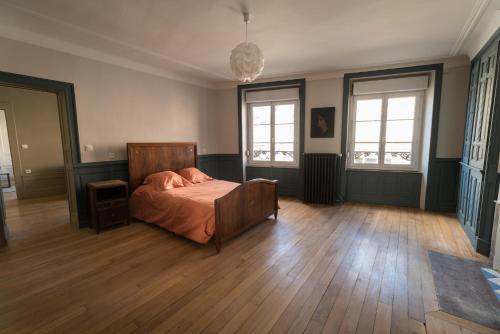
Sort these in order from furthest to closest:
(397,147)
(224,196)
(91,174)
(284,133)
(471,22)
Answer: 1. (284,133)
2. (397,147)
3. (91,174)
4. (224,196)
5. (471,22)

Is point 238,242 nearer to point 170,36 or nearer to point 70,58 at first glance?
point 170,36

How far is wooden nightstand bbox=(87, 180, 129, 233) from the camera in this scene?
3189mm

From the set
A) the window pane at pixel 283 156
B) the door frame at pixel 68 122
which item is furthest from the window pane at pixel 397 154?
the door frame at pixel 68 122

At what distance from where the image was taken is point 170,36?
9.62 ft

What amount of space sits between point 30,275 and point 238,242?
210 cm

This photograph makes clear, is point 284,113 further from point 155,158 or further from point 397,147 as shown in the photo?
point 155,158

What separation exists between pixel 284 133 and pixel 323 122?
858 mm

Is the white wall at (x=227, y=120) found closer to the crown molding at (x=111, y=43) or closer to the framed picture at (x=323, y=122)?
the crown molding at (x=111, y=43)

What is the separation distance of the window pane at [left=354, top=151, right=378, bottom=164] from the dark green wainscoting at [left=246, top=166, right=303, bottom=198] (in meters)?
1.15

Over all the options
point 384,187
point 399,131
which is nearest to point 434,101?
point 399,131

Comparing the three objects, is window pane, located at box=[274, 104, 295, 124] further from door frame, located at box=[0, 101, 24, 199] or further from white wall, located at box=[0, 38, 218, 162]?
door frame, located at box=[0, 101, 24, 199]

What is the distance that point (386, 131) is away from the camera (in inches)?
171

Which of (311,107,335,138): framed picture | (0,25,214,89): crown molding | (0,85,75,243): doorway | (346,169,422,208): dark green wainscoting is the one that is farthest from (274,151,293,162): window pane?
(0,85,75,243): doorway

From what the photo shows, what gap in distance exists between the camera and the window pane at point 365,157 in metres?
4.49
